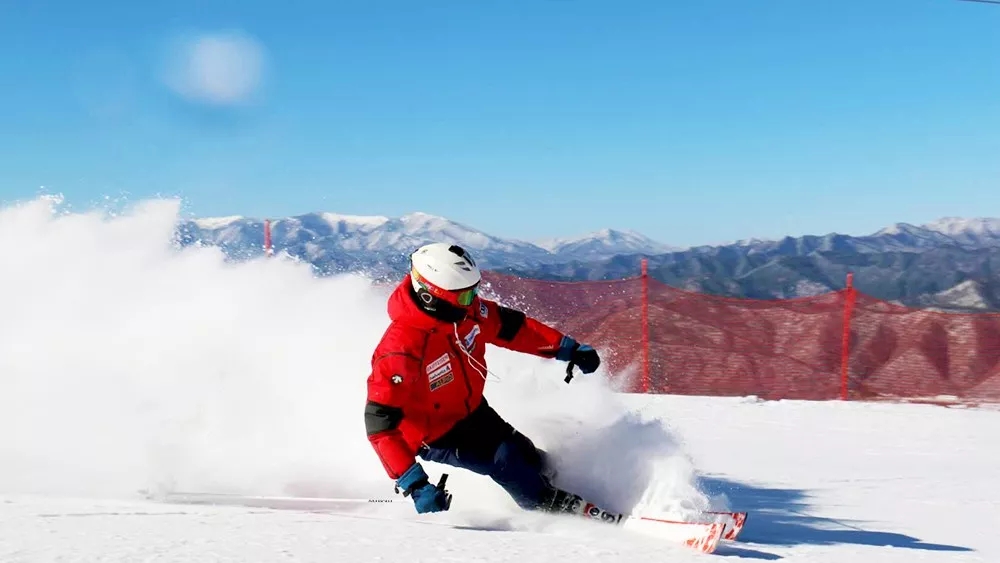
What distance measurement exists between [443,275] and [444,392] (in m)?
0.67

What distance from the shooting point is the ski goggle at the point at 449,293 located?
4414 mm

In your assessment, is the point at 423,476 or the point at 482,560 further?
the point at 423,476

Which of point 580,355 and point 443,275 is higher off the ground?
point 443,275

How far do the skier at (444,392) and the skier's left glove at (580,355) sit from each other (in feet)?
1.75

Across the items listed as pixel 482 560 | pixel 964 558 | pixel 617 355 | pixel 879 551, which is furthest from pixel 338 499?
pixel 617 355

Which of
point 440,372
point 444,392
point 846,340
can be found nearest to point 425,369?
point 440,372

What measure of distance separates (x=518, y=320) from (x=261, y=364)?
7.82 feet

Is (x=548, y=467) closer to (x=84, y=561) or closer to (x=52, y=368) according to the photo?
(x=84, y=561)

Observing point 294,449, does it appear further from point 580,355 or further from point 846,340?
point 846,340

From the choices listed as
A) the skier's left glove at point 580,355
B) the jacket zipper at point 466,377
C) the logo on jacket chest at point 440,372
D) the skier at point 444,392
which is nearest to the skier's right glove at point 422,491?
the skier at point 444,392

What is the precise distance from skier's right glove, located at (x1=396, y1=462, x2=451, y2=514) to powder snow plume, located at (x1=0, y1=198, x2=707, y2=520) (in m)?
1.21

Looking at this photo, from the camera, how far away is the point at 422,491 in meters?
3.96

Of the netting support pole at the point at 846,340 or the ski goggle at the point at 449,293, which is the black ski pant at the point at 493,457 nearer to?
the ski goggle at the point at 449,293

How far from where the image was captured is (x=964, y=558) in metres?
4.45
